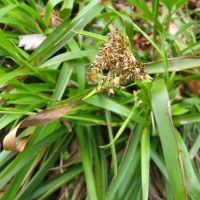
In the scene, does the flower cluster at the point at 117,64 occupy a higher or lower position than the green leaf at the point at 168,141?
higher

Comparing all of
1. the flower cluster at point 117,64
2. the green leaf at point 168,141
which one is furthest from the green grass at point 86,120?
the flower cluster at point 117,64

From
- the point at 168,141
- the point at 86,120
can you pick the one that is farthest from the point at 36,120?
the point at 168,141

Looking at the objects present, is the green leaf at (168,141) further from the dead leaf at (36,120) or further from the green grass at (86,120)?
the dead leaf at (36,120)

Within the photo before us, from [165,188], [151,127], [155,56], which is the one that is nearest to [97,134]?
[151,127]

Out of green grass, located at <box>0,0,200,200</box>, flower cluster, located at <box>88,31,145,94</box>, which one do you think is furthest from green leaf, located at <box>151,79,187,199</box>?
flower cluster, located at <box>88,31,145,94</box>

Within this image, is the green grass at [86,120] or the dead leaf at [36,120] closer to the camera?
the dead leaf at [36,120]

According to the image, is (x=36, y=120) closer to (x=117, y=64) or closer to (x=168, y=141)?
(x=117, y=64)

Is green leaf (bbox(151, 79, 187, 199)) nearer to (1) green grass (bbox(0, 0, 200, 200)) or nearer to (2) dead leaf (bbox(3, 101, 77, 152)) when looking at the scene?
(1) green grass (bbox(0, 0, 200, 200))
